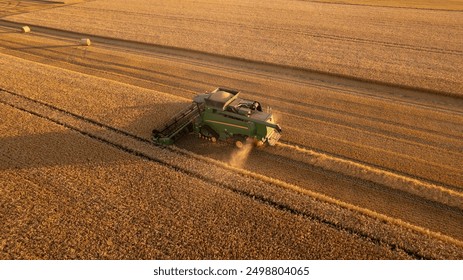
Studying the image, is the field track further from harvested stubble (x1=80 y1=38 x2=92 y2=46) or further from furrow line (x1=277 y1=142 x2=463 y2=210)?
harvested stubble (x1=80 y1=38 x2=92 y2=46)

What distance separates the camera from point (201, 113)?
506 inches

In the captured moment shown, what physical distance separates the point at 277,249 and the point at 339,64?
15227mm

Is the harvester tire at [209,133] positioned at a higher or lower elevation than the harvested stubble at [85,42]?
lower

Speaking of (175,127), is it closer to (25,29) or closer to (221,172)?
(221,172)

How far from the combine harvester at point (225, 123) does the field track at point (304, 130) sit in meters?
0.57

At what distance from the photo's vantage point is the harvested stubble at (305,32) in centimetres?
2031

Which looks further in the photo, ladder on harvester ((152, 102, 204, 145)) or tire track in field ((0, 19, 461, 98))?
tire track in field ((0, 19, 461, 98))

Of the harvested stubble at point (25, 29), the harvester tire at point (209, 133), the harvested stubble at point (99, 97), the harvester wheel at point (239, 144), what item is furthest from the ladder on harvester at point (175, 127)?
the harvested stubble at point (25, 29)

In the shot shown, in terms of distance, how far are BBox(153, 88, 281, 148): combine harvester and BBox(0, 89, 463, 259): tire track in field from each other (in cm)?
92

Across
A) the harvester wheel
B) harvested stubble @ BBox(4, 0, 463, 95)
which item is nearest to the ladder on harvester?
the harvester wheel

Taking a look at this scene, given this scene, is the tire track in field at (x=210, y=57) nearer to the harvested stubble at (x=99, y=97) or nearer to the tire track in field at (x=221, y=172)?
the harvested stubble at (x=99, y=97)

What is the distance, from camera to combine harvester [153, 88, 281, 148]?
1194 cm

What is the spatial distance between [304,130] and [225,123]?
397cm

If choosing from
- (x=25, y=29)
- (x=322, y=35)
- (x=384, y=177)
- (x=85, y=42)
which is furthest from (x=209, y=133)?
(x=25, y=29)
